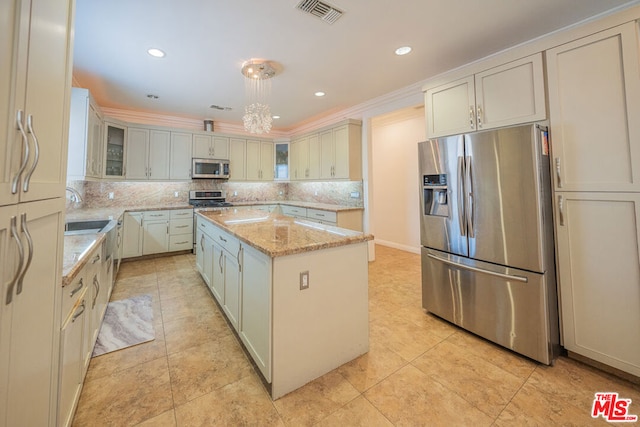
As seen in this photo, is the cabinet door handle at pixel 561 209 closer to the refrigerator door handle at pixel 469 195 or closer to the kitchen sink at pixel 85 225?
the refrigerator door handle at pixel 469 195

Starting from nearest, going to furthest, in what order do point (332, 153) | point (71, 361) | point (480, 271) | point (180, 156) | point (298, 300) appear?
point (71, 361) < point (298, 300) < point (480, 271) < point (332, 153) < point (180, 156)

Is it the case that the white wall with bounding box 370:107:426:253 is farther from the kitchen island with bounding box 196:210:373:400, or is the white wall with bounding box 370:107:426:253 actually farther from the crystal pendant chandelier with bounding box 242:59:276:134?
the kitchen island with bounding box 196:210:373:400

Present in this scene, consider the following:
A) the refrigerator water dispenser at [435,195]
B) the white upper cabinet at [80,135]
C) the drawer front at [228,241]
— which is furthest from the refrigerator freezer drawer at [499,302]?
the white upper cabinet at [80,135]

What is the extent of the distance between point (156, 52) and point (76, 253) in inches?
91.8

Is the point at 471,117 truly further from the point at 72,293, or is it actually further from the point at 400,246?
the point at 400,246

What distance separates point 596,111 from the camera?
1769mm

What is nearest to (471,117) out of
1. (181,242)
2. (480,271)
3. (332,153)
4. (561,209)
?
(561,209)

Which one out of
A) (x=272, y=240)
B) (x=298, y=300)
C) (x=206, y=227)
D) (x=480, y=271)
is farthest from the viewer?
(x=206, y=227)

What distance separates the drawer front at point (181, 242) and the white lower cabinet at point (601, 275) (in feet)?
17.3

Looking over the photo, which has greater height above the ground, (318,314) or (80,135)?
(80,135)

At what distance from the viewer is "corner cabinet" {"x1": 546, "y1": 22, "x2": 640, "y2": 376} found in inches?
65.2

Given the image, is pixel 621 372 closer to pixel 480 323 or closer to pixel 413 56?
pixel 480 323

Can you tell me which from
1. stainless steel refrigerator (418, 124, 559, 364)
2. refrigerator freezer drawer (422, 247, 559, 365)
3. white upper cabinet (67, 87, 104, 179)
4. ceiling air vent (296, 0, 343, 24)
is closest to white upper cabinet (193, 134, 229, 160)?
white upper cabinet (67, 87, 104, 179)

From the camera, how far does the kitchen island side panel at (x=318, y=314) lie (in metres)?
1.59
